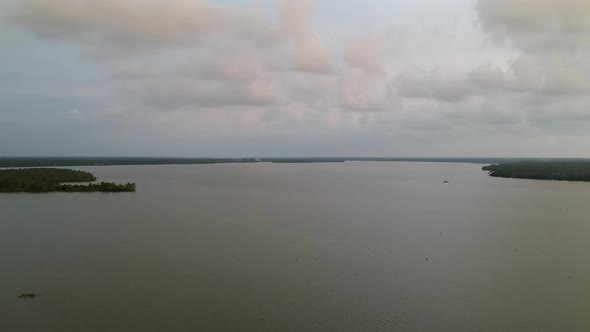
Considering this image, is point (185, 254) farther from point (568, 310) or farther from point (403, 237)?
point (568, 310)

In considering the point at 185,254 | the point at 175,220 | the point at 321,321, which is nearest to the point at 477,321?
the point at 321,321

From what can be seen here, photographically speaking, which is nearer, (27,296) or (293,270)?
(27,296)

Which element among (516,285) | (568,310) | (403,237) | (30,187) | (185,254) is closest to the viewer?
(568,310)

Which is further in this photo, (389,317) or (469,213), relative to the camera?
(469,213)

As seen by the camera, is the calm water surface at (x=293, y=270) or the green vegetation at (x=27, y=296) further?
the green vegetation at (x=27, y=296)

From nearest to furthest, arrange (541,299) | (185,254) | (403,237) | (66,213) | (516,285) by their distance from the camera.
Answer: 1. (541,299)
2. (516,285)
3. (185,254)
4. (403,237)
5. (66,213)

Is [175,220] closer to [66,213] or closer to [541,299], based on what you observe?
[66,213]

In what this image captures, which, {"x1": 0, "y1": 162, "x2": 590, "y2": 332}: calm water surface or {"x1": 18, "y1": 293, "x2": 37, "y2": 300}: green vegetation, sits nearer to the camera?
{"x1": 0, "y1": 162, "x2": 590, "y2": 332}: calm water surface
